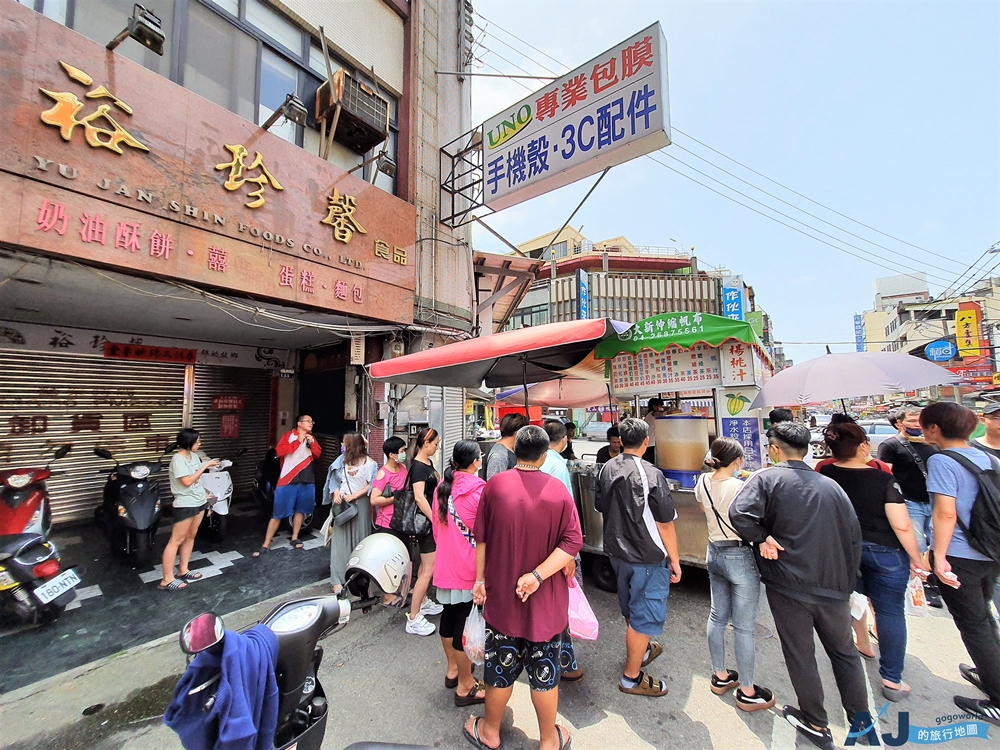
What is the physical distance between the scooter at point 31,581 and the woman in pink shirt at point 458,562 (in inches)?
145

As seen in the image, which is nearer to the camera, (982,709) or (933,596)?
(982,709)

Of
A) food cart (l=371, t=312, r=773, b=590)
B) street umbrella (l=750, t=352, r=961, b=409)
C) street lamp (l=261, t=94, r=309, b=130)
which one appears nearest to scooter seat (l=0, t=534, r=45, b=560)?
food cart (l=371, t=312, r=773, b=590)

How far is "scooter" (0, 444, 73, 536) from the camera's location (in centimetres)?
402

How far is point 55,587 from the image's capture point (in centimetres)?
364

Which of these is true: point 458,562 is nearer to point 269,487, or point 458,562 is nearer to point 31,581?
point 31,581

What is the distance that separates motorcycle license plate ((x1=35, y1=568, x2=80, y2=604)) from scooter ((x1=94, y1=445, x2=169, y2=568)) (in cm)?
103

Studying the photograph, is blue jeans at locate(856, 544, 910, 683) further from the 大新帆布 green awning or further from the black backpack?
the 大新帆布 green awning

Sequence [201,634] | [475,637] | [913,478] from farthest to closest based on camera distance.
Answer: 1. [913,478]
2. [475,637]
3. [201,634]

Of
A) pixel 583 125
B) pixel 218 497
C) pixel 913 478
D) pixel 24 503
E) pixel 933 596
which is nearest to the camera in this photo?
pixel 913 478

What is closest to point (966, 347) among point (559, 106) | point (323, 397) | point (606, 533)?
point (559, 106)

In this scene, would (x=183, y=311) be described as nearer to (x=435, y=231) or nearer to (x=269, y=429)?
(x=269, y=429)

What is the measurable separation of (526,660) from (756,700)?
1.61 meters

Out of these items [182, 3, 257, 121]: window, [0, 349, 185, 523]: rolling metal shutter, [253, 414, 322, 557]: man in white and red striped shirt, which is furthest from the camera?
[0, 349, 185, 523]: rolling metal shutter

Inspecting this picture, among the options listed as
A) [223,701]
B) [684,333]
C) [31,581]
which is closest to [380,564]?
[223,701]
